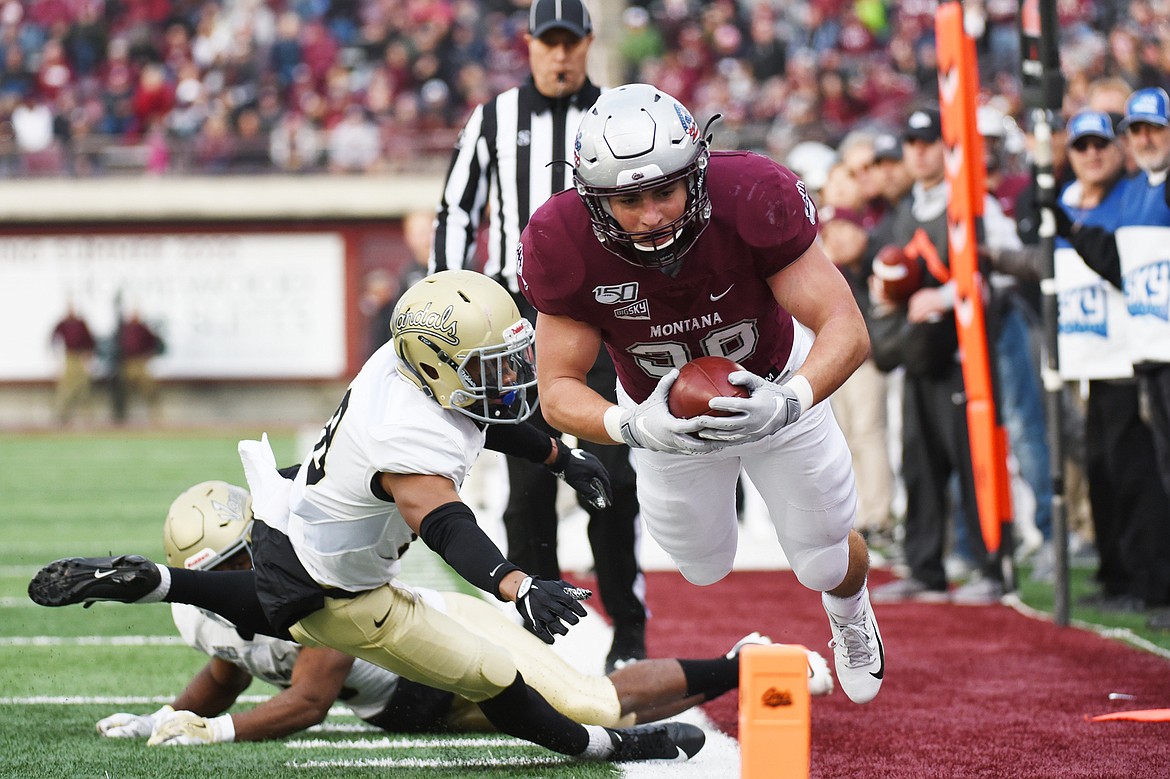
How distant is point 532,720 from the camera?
3.22 meters

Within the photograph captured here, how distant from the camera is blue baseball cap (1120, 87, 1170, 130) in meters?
5.00

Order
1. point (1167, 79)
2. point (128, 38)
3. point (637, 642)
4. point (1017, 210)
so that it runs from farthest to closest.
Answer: point (128, 38) < point (1167, 79) < point (1017, 210) < point (637, 642)

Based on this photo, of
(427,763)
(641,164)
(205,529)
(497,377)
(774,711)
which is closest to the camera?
(774,711)

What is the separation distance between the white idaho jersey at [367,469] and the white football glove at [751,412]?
1.98 feet

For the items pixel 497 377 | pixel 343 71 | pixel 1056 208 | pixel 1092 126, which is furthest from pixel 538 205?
pixel 343 71

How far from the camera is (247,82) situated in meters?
18.7

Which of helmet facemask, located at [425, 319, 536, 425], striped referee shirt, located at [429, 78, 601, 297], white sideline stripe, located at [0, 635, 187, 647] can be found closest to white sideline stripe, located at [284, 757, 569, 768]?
helmet facemask, located at [425, 319, 536, 425]

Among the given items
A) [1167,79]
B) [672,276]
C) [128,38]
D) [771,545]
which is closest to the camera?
[672,276]

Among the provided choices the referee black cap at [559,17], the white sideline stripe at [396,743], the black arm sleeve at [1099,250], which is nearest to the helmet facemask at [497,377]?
the white sideline stripe at [396,743]

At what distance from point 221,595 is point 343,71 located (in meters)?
16.1

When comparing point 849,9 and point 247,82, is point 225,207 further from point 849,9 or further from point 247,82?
point 849,9

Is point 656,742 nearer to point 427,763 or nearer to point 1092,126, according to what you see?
point 427,763

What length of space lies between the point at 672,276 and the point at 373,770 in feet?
3.94

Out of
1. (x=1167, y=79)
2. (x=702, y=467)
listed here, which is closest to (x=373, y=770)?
(x=702, y=467)
